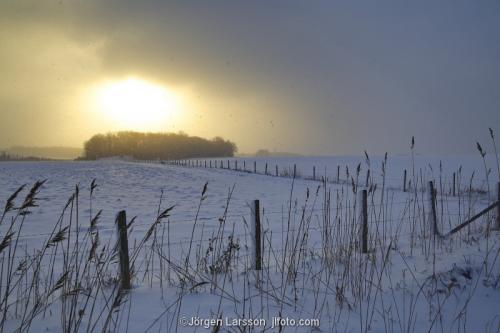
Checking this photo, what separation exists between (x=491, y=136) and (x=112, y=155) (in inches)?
6233

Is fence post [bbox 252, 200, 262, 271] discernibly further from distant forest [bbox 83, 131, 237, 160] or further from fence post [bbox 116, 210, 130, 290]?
distant forest [bbox 83, 131, 237, 160]

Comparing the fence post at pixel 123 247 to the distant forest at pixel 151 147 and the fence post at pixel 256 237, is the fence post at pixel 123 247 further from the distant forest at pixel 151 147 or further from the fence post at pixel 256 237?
the distant forest at pixel 151 147

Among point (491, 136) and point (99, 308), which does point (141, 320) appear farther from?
point (491, 136)

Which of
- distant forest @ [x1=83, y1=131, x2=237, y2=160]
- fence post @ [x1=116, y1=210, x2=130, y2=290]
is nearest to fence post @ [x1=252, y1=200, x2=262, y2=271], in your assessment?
fence post @ [x1=116, y1=210, x2=130, y2=290]

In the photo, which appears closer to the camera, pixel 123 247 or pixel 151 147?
pixel 123 247

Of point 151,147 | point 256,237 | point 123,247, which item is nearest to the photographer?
point 123,247

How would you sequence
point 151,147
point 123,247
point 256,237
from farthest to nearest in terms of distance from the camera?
point 151,147 → point 256,237 → point 123,247

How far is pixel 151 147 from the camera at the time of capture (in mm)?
155125

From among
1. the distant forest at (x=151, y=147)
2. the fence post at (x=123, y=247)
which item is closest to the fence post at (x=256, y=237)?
the fence post at (x=123, y=247)

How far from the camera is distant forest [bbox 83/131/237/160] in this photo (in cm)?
14862

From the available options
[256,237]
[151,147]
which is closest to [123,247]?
[256,237]

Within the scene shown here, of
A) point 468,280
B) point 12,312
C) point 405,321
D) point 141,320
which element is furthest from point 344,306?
point 12,312

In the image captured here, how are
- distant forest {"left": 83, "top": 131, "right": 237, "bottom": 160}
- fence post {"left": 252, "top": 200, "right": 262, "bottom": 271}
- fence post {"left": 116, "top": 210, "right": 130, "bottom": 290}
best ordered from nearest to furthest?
fence post {"left": 116, "top": 210, "right": 130, "bottom": 290} → fence post {"left": 252, "top": 200, "right": 262, "bottom": 271} → distant forest {"left": 83, "top": 131, "right": 237, "bottom": 160}

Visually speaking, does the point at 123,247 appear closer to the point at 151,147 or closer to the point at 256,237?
the point at 256,237
